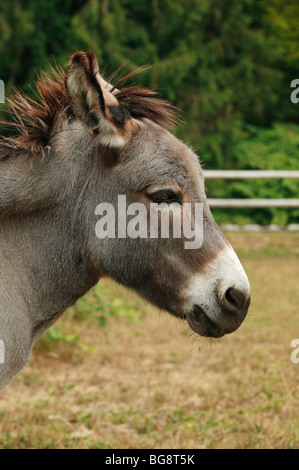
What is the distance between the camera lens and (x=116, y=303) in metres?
6.10

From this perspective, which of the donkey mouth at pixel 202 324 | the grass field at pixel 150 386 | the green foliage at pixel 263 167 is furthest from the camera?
the green foliage at pixel 263 167

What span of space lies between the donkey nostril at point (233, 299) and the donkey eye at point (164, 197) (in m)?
0.51

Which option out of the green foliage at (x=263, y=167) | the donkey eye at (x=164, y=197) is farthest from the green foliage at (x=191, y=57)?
the donkey eye at (x=164, y=197)

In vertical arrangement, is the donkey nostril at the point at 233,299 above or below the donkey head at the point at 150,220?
below

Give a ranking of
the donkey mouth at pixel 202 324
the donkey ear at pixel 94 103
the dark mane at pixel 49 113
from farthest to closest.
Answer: the dark mane at pixel 49 113 → the donkey mouth at pixel 202 324 → the donkey ear at pixel 94 103

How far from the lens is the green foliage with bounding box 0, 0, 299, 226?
1385cm

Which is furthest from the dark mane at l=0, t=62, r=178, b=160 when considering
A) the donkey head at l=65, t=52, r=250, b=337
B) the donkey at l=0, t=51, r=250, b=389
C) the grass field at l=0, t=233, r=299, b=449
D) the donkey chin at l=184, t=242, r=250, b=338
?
the grass field at l=0, t=233, r=299, b=449

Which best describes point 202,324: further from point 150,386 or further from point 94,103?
point 150,386

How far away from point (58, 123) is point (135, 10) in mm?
13269

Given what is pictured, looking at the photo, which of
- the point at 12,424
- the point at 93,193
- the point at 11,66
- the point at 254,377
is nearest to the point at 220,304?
the point at 93,193

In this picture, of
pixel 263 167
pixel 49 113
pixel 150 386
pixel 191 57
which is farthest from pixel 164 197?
pixel 263 167

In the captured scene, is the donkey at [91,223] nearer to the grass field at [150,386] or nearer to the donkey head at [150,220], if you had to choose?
the donkey head at [150,220]

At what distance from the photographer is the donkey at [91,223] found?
2.60 meters
